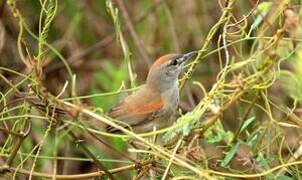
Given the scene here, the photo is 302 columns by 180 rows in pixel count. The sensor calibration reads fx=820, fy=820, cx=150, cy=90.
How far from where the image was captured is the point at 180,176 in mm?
3152

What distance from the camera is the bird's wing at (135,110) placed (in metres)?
4.47

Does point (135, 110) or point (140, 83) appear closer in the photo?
point (135, 110)

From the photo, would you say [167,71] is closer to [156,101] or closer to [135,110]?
[156,101]

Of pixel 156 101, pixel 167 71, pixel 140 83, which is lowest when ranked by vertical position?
pixel 140 83

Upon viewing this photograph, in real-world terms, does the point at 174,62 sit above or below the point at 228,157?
above

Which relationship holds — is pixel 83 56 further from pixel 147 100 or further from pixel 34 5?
pixel 147 100

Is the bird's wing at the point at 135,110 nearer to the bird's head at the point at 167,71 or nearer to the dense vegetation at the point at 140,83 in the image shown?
the bird's head at the point at 167,71

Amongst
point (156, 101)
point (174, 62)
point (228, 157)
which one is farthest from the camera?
point (156, 101)

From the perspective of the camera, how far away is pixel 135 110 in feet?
15.0

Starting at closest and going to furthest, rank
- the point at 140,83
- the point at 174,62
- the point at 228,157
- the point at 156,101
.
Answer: the point at 228,157
the point at 174,62
the point at 156,101
the point at 140,83

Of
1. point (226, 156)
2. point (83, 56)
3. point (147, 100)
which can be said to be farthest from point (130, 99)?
point (83, 56)

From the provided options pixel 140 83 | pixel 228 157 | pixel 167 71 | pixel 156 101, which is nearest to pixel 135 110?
pixel 156 101

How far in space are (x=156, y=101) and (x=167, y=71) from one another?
182mm

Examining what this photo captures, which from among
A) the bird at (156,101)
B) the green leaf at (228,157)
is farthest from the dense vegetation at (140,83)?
the bird at (156,101)
